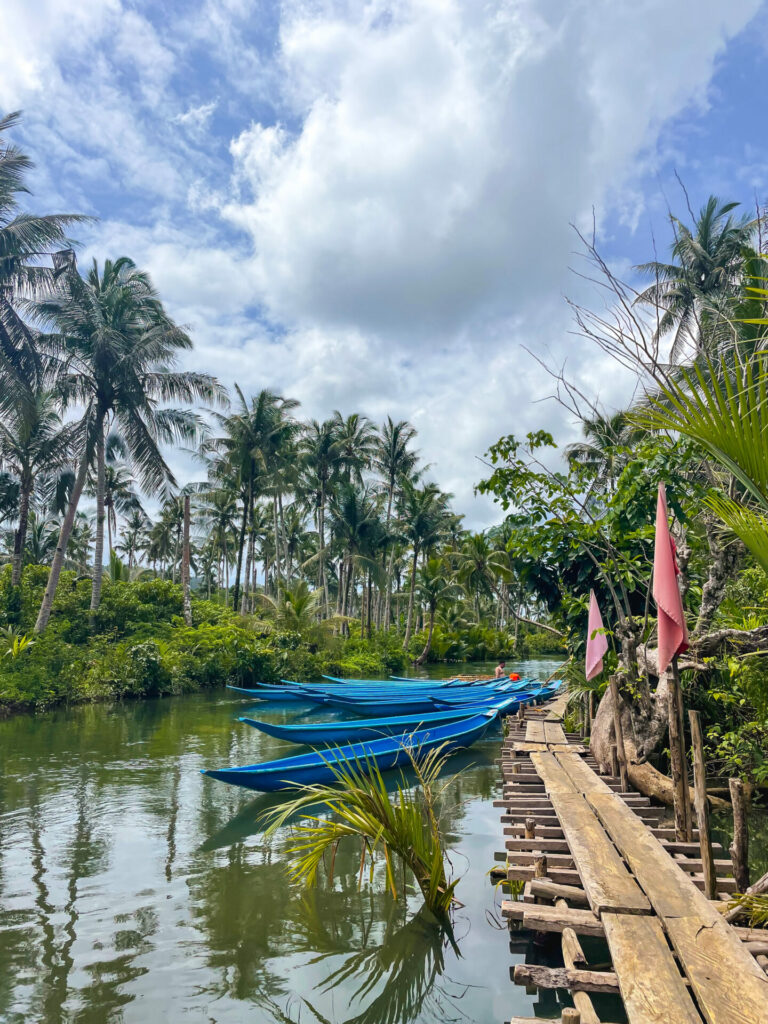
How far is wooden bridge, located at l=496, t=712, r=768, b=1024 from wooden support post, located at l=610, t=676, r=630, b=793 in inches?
15.7

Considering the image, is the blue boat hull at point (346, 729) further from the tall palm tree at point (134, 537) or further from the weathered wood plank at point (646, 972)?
the tall palm tree at point (134, 537)

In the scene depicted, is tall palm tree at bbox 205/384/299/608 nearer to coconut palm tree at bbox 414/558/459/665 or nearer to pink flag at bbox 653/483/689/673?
coconut palm tree at bbox 414/558/459/665

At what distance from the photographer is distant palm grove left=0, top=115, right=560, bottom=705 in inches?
724

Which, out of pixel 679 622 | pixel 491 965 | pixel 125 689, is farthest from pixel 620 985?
pixel 125 689

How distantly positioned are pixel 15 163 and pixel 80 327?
520 cm

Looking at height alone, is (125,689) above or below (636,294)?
below

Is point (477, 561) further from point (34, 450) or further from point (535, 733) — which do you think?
point (535, 733)

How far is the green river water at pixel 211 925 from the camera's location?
434cm

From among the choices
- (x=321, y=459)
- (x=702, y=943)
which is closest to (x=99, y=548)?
(x=321, y=459)

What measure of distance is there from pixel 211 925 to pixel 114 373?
63.6 ft

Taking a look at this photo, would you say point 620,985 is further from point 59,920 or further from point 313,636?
point 313,636

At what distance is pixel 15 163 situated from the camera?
56.9ft

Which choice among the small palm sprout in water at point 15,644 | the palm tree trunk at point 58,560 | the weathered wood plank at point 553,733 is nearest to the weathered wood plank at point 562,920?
the weathered wood plank at point 553,733

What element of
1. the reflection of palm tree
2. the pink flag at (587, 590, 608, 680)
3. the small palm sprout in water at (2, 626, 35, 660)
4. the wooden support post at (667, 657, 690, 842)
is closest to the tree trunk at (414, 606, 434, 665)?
the small palm sprout in water at (2, 626, 35, 660)
